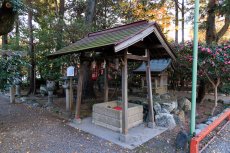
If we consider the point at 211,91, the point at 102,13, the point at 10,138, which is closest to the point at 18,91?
the point at 10,138

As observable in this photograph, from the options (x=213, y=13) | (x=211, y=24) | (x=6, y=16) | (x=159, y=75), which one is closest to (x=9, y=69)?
(x=6, y=16)

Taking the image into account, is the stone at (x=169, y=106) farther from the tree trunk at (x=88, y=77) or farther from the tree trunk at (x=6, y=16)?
the tree trunk at (x=6, y=16)

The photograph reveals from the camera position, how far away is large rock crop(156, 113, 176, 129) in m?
5.39

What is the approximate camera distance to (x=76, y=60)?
26.8 feet

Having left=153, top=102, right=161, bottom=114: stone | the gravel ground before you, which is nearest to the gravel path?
the gravel ground

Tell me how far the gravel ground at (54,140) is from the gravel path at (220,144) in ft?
2.84

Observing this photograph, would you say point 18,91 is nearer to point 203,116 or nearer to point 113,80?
point 113,80

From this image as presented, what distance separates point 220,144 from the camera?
14.4 ft

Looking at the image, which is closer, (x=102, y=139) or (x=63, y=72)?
(x=102, y=139)

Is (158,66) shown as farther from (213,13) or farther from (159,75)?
(213,13)

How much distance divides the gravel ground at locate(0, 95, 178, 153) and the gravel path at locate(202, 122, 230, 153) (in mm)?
866

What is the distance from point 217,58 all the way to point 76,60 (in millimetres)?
5796

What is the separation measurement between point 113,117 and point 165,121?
1701 mm

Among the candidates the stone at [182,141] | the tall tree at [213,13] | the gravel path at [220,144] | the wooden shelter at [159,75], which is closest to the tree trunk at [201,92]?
the wooden shelter at [159,75]
